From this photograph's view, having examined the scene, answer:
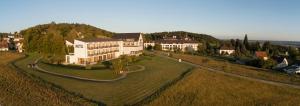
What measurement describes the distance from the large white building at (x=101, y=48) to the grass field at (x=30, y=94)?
65.1ft

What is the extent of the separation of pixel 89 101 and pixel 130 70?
2062cm

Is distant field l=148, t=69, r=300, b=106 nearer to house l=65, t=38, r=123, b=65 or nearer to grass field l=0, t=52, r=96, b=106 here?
grass field l=0, t=52, r=96, b=106

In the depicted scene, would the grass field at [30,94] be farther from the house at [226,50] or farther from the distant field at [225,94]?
the house at [226,50]

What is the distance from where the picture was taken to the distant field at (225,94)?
1102 inches

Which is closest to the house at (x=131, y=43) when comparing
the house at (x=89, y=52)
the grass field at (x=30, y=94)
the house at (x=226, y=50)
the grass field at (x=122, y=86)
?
the house at (x=89, y=52)

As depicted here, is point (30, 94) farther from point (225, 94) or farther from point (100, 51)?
point (100, 51)

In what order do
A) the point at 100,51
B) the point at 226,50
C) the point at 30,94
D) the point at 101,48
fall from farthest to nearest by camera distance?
the point at 226,50 < the point at 101,48 < the point at 100,51 < the point at 30,94

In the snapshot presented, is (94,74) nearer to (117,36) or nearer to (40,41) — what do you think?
(117,36)

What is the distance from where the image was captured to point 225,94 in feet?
103

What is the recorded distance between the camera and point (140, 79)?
37875 millimetres

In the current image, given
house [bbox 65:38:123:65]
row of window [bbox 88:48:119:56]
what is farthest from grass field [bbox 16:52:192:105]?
Result: row of window [bbox 88:48:119:56]

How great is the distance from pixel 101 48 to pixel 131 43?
1236 cm

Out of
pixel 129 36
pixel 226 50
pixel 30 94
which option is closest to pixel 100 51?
pixel 129 36

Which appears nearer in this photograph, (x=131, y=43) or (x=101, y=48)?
(x=101, y=48)
